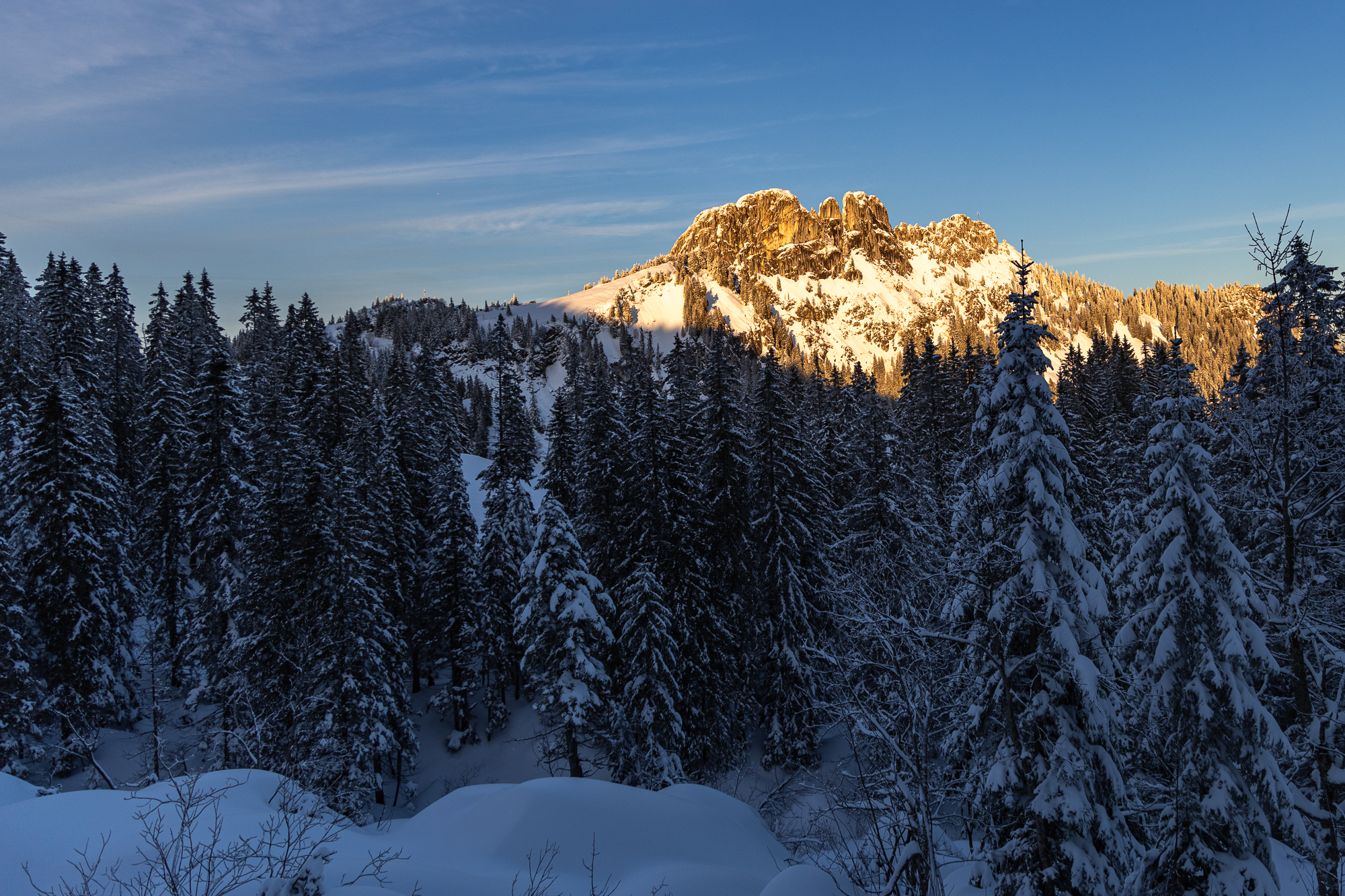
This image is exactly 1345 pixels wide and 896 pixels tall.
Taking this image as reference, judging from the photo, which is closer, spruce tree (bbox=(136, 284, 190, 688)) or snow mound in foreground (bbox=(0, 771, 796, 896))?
snow mound in foreground (bbox=(0, 771, 796, 896))

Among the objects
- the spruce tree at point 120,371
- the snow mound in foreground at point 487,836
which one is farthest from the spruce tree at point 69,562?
the snow mound in foreground at point 487,836

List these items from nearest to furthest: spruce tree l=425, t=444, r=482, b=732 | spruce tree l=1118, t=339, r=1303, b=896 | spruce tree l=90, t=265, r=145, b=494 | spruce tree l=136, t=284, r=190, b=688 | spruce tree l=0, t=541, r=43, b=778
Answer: spruce tree l=1118, t=339, r=1303, b=896
spruce tree l=0, t=541, r=43, b=778
spruce tree l=136, t=284, r=190, b=688
spruce tree l=425, t=444, r=482, b=732
spruce tree l=90, t=265, r=145, b=494

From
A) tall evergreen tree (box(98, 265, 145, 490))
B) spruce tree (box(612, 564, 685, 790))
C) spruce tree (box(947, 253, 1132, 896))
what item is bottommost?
spruce tree (box(612, 564, 685, 790))

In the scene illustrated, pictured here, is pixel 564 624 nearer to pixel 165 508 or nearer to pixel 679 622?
pixel 679 622

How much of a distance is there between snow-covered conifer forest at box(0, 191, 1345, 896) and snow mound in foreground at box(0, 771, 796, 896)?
0.27 ft

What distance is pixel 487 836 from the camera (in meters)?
12.2

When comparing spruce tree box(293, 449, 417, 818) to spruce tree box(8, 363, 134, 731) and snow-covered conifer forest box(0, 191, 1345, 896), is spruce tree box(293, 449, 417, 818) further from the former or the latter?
spruce tree box(8, 363, 134, 731)

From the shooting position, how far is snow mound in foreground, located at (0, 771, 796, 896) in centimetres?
873

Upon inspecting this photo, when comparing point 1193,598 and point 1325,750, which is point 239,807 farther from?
point 1325,750

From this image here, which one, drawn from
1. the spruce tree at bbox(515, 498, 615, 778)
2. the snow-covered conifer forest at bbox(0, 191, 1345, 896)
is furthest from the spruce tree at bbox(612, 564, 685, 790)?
the spruce tree at bbox(515, 498, 615, 778)

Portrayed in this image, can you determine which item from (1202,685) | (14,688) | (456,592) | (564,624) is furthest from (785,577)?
(14,688)

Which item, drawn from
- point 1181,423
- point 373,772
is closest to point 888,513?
point 1181,423

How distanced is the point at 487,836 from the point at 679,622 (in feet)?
48.4

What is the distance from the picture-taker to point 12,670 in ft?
73.8
